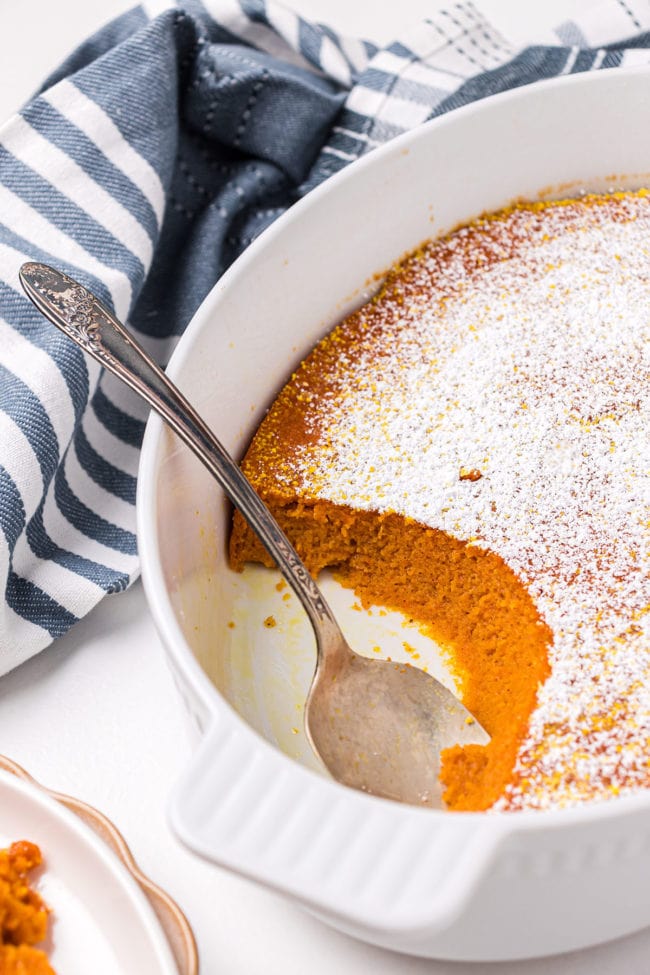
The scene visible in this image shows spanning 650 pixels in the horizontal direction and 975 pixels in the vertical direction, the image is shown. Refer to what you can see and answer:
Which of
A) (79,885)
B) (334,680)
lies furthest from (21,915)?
(334,680)

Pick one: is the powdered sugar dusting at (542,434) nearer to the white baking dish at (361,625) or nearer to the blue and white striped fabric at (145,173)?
the white baking dish at (361,625)

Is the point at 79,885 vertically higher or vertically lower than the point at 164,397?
lower

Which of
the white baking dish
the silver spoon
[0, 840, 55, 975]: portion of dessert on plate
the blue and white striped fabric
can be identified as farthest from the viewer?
the blue and white striped fabric

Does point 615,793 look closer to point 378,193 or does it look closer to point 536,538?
point 536,538

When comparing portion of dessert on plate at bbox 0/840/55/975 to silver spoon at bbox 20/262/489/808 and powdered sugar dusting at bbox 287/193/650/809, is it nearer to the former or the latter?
silver spoon at bbox 20/262/489/808

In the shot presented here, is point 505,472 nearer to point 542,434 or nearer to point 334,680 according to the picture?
point 542,434

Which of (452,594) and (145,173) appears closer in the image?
(452,594)

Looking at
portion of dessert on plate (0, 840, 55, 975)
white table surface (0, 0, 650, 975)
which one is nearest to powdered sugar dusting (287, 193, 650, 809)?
white table surface (0, 0, 650, 975)
